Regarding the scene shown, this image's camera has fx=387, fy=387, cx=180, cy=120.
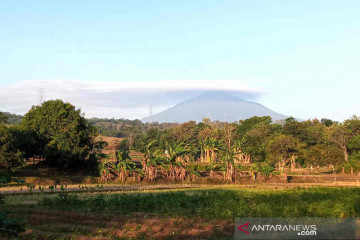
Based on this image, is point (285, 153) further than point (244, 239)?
Yes

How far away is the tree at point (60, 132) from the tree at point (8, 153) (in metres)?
6.14

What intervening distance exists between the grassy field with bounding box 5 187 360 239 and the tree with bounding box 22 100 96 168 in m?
22.8

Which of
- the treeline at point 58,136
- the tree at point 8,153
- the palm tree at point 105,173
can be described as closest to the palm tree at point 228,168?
the palm tree at point 105,173

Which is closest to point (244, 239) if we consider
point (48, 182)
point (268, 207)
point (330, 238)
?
point (330, 238)

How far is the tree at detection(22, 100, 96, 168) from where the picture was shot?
174 feet

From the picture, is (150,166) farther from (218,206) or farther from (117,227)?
(117,227)

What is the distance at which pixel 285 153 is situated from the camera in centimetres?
7275

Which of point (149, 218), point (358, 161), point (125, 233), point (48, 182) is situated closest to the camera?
point (125, 233)

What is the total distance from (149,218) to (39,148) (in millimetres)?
35466

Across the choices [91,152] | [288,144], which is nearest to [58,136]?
[91,152]

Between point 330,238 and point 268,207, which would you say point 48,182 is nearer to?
point 268,207

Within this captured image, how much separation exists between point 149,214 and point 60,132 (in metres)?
33.4

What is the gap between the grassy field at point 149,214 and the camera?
60.6 ft

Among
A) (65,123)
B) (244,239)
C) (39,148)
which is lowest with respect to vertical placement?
(244,239)
